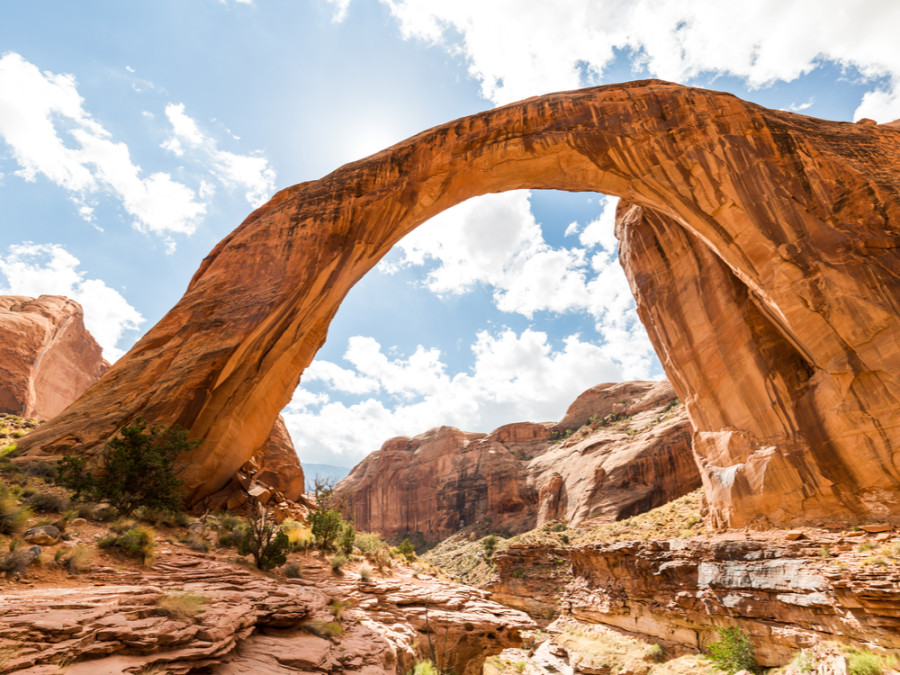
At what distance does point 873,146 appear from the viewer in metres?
13.2

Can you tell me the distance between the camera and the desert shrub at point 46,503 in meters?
7.40

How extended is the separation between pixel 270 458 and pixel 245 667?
1860 centimetres

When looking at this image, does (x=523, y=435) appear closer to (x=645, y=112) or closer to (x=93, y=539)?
(x=645, y=112)

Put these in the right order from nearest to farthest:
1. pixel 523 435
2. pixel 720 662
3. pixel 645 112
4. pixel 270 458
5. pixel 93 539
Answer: pixel 93 539 < pixel 720 662 < pixel 645 112 < pixel 270 458 < pixel 523 435

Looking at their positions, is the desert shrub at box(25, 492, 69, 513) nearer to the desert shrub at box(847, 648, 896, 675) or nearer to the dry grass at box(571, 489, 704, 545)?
the desert shrub at box(847, 648, 896, 675)

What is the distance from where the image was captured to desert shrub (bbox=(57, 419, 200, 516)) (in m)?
9.03

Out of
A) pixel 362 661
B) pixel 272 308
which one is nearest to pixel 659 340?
pixel 272 308

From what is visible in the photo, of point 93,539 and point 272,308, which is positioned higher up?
point 272,308

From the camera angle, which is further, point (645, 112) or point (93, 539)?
point (645, 112)

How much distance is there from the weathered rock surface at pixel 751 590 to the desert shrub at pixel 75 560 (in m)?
14.8

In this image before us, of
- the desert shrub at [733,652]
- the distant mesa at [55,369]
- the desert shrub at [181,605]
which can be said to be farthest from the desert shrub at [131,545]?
the desert shrub at [733,652]

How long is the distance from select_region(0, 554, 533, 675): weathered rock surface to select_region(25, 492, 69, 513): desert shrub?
266 cm

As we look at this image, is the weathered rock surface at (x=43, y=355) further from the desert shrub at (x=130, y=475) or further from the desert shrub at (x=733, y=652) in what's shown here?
the desert shrub at (x=733, y=652)

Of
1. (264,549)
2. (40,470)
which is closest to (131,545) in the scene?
(264,549)
